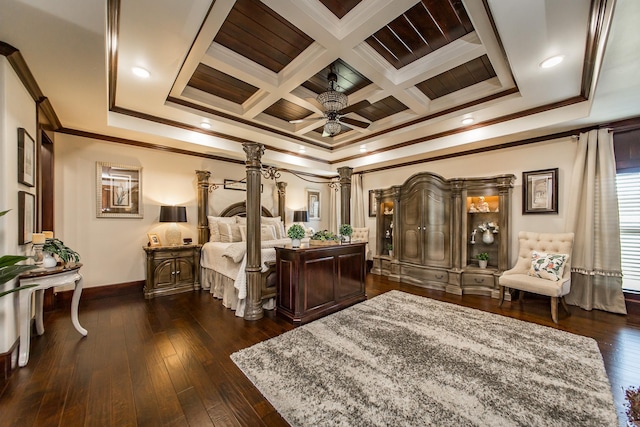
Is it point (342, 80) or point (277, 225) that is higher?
point (342, 80)

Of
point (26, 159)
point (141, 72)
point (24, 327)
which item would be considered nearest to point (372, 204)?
point (141, 72)

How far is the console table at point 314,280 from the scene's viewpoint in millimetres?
3141

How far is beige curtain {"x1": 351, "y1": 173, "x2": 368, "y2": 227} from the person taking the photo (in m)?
6.64

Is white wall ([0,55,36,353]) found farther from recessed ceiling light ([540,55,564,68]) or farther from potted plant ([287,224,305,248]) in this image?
recessed ceiling light ([540,55,564,68])

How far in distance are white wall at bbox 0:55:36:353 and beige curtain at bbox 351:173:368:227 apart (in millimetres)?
5740

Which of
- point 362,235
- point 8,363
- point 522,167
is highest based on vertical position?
point 522,167

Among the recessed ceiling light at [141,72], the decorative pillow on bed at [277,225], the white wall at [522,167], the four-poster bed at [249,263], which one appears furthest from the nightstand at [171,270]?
the white wall at [522,167]

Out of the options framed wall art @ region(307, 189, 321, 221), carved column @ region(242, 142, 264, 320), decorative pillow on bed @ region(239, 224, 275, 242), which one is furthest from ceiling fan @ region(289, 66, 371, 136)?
framed wall art @ region(307, 189, 321, 221)

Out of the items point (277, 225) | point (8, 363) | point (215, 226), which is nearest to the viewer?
point (8, 363)

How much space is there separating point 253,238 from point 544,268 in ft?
13.1

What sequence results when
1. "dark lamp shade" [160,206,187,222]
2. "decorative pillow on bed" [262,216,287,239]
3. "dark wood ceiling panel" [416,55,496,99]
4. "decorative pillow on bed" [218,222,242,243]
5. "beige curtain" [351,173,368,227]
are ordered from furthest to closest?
"beige curtain" [351,173,368,227]
"decorative pillow on bed" [262,216,287,239]
"decorative pillow on bed" [218,222,242,243]
"dark lamp shade" [160,206,187,222]
"dark wood ceiling panel" [416,55,496,99]

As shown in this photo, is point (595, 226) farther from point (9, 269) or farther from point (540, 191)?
point (9, 269)

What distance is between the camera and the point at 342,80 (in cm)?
324

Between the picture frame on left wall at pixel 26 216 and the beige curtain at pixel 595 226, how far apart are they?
6.69 metres
